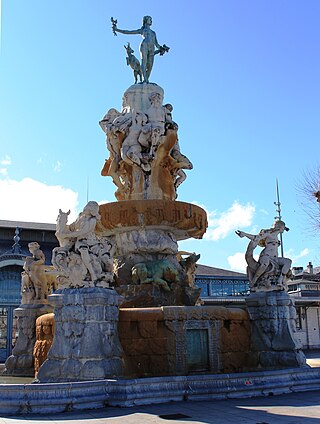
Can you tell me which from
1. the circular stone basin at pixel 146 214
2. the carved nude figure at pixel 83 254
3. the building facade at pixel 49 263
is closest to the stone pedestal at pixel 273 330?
the circular stone basin at pixel 146 214

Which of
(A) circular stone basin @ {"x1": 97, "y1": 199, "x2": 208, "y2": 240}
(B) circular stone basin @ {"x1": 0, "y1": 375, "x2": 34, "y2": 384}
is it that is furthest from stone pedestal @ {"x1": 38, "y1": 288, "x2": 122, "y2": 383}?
(A) circular stone basin @ {"x1": 97, "y1": 199, "x2": 208, "y2": 240}

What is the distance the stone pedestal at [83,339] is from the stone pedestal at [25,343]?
4.34m

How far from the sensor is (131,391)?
842cm

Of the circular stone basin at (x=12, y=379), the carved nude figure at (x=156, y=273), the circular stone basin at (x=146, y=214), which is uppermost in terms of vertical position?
the circular stone basin at (x=146, y=214)

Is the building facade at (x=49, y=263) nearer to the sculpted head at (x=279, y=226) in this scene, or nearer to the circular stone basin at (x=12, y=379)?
the circular stone basin at (x=12, y=379)

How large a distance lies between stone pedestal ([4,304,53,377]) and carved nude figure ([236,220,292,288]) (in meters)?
5.61

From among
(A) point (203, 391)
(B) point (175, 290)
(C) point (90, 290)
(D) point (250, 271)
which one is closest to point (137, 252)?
(B) point (175, 290)

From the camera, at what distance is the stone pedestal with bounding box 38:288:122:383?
9.62m

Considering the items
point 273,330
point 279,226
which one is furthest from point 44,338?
point 279,226

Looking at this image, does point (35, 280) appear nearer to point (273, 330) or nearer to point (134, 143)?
point (134, 143)

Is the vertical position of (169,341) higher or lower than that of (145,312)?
lower

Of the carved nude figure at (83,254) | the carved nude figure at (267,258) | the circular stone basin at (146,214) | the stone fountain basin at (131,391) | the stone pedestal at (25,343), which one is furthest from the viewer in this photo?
the stone pedestal at (25,343)

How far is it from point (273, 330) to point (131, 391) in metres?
4.89

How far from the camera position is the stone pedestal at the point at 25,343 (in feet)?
45.6
